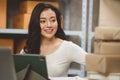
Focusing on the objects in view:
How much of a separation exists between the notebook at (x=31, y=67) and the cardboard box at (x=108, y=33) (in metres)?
0.36

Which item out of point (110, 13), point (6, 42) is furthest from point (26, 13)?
point (110, 13)

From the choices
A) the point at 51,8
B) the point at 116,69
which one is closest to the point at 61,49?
the point at 51,8

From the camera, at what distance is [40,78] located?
137cm

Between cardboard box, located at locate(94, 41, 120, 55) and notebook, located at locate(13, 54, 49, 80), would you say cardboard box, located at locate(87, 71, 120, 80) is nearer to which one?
cardboard box, located at locate(94, 41, 120, 55)

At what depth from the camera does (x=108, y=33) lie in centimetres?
152

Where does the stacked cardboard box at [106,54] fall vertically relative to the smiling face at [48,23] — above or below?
below

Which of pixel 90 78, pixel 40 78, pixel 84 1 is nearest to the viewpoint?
pixel 40 78

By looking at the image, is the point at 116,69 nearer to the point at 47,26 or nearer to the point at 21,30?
the point at 47,26

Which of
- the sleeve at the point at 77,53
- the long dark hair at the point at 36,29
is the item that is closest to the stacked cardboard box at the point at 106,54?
the sleeve at the point at 77,53

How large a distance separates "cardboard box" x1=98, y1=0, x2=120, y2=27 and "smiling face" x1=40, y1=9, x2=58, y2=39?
0.45 metres

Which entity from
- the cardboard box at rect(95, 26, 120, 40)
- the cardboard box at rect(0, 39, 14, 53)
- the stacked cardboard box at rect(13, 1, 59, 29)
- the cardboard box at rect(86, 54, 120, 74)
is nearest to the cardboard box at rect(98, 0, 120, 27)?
the cardboard box at rect(95, 26, 120, 40)

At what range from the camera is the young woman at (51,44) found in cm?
209

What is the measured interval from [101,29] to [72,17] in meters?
1.33

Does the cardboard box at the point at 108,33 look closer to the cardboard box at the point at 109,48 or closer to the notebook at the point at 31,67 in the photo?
the cardboard box at the point at 109,48
